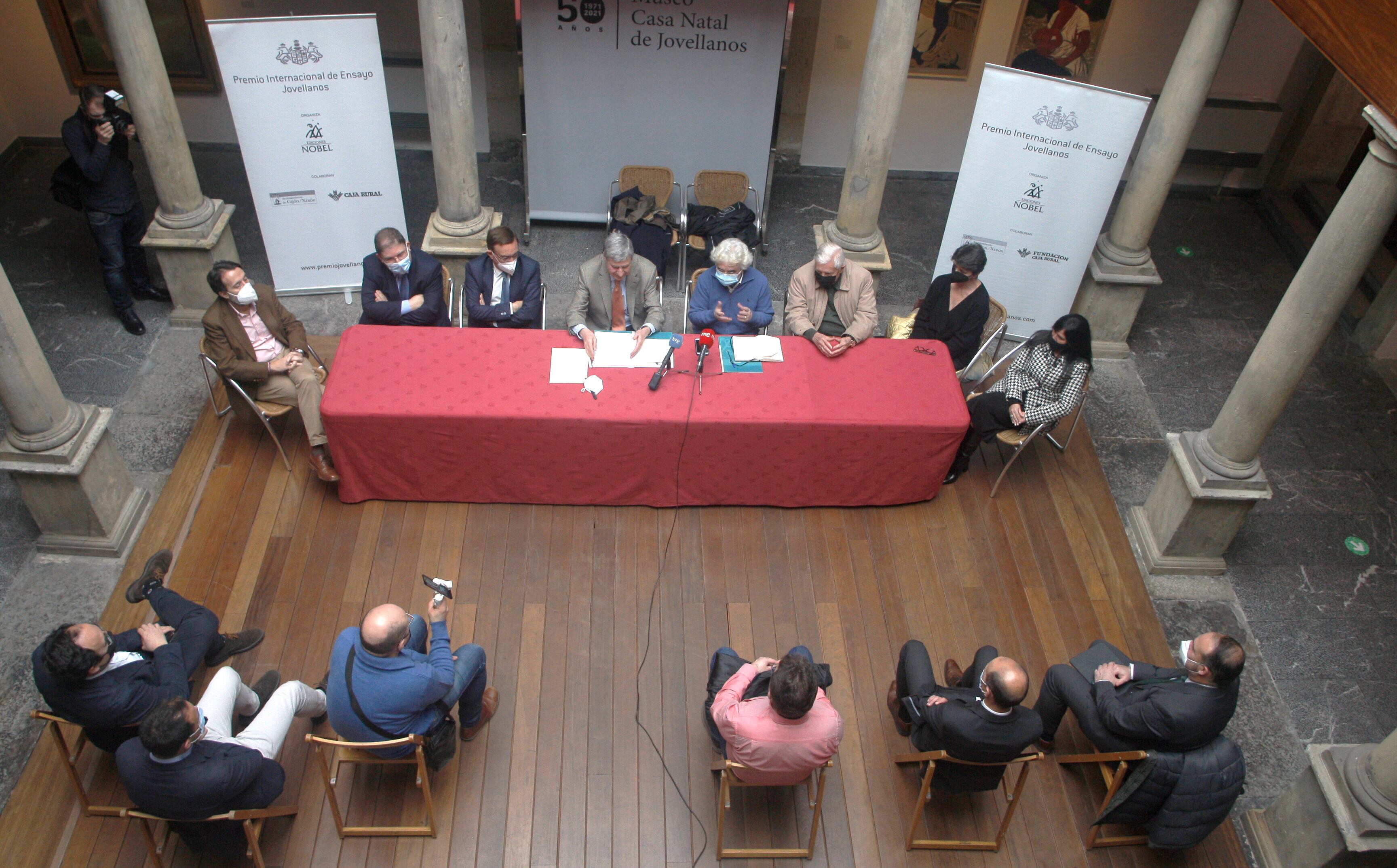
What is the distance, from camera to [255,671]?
4.42 m

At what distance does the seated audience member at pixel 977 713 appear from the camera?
3467mm

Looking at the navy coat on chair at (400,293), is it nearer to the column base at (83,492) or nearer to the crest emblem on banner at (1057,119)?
the column base at (83,492)

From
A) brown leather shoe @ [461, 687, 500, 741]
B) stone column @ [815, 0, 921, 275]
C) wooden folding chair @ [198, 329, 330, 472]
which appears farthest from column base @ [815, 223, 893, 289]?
brown leather shoe @ [461, 687, 500, 741]

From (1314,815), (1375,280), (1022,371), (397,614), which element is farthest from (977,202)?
(397,614)

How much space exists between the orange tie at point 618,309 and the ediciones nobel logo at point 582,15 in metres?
2.34

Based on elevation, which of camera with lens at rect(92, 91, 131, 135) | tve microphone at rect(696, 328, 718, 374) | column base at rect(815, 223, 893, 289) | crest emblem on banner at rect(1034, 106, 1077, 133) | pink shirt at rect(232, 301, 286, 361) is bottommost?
column base at rect(815, 223, 893, 289)

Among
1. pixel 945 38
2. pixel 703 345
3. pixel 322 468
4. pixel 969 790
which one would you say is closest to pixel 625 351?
pixel 703 345

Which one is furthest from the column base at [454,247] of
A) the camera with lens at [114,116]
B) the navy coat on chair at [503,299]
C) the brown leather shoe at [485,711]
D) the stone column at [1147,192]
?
the stone column at [1147,192]

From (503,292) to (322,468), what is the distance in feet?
4.79

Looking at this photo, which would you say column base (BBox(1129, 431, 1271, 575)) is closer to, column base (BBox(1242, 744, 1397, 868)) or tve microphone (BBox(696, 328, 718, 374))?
column base (BBox(1242, 744, 1397, 868))

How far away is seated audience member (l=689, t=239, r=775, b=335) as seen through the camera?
563 centimetres

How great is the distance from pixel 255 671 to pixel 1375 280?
818 centimetres

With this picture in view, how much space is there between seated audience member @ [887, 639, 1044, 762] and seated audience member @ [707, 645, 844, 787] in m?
0.43

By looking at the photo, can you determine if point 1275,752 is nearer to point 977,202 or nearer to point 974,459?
point 974,459
